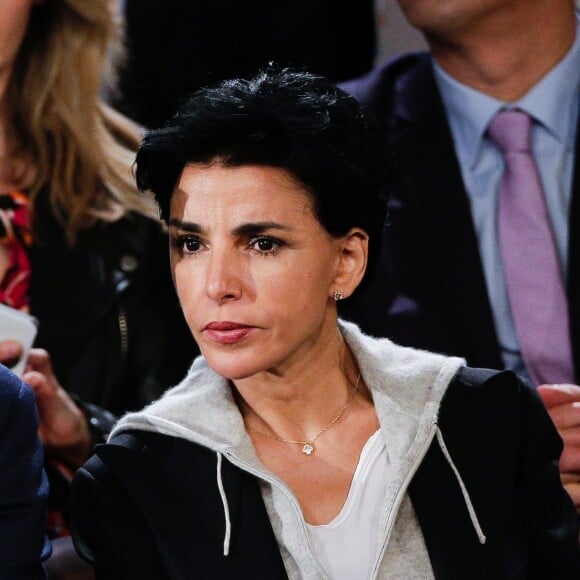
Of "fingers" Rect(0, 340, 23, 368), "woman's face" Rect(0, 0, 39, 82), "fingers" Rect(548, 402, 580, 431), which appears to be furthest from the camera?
"woman's face" Rect(0, 0, 39, 82)

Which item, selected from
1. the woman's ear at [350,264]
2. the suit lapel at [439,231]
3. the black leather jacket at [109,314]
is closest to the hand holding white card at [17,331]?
the black leather jacket at [109,314]

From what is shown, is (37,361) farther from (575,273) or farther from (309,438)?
(575,273)

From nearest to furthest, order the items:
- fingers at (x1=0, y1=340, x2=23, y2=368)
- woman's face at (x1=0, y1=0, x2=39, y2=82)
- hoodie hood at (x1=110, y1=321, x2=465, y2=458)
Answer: hoodie hood at (x1=110, y1=321, x2=465, y2=458) → fingers at (x1=0, y1=340, x2=23, y2=368) → woman's face at (x1=0, y1=0, x2=39, y2=82)

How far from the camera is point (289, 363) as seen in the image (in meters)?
1.53

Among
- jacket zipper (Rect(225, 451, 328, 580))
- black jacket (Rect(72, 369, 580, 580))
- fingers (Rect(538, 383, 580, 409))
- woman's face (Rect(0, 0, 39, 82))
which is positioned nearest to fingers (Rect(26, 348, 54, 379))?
black jacket (Rect(72, 369, 580, 580))

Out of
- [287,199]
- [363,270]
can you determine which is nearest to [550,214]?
[363,270]

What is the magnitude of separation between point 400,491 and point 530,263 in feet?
2.26

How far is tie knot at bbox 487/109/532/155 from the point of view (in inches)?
83.9

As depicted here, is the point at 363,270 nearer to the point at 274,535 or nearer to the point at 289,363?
the point at 289,363

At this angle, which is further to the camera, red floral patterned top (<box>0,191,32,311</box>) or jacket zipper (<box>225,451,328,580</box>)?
red floral patterned top (<box>0,191,32,311</box>)

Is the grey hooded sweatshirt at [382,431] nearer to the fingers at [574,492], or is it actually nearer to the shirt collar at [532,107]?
the fingers at [574,492]

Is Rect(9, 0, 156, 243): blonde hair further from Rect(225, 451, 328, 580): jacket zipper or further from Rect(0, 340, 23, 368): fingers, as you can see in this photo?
Rect(225, 451, 328, 580): jacket zipper

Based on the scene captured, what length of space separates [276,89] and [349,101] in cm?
10

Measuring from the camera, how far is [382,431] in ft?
5.09
